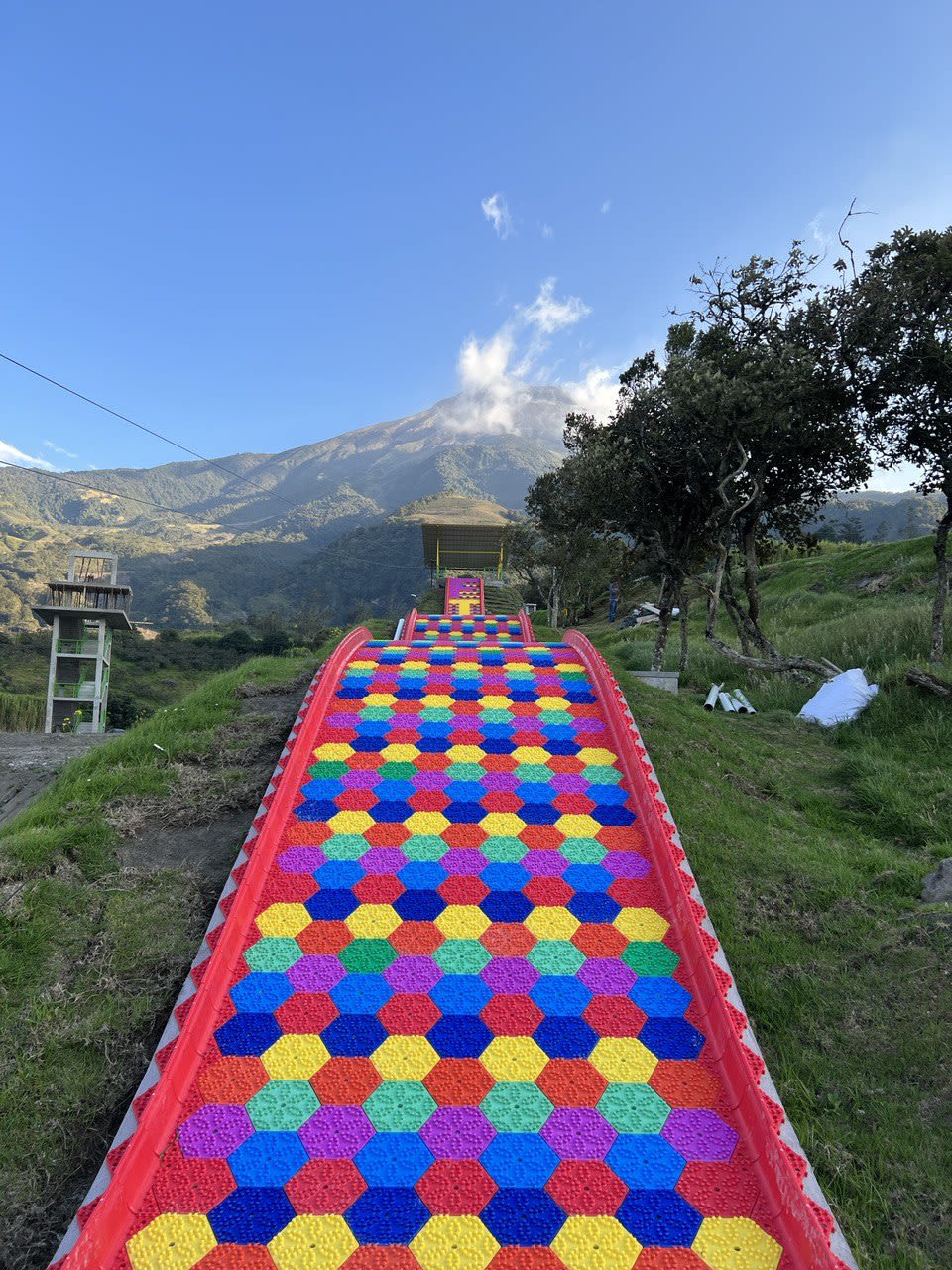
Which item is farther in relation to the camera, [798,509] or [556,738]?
[798,509]

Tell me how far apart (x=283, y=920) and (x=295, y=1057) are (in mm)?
842

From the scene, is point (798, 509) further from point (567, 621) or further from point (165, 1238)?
point (567, 621)

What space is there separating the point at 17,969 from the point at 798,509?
14.0 m

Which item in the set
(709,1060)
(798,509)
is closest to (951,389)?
(798,509)

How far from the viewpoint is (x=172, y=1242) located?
2.30m

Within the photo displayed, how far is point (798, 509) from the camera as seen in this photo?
43.0 feet

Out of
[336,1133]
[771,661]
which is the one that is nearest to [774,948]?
[336,1133]

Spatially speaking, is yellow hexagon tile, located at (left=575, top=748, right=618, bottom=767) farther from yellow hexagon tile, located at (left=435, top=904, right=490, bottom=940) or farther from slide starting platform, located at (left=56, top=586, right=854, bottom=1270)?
yellow hexagon tile, located at (left=435, top=904, right=490, bottom=940)

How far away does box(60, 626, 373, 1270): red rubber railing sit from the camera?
2.25 meters

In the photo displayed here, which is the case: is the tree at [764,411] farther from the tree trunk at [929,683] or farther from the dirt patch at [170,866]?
the dirt patch at [170,866]

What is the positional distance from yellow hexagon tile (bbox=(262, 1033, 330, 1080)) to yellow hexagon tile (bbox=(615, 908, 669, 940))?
5.75ft

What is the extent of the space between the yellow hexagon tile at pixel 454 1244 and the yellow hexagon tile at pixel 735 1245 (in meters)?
0.77

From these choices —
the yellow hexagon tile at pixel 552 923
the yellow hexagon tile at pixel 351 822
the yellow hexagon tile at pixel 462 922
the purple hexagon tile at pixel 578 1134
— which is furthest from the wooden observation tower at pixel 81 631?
the purple hexagon tile at pixel 578 1134

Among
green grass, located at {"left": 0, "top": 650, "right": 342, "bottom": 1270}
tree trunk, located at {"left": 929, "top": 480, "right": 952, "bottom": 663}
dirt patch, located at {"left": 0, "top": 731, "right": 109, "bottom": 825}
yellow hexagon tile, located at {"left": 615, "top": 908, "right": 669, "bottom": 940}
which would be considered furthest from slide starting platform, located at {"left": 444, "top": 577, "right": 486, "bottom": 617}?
yellow hexagon tile, located at {"left": 615, "top": 908, "right": 669, "bottom": 940}
